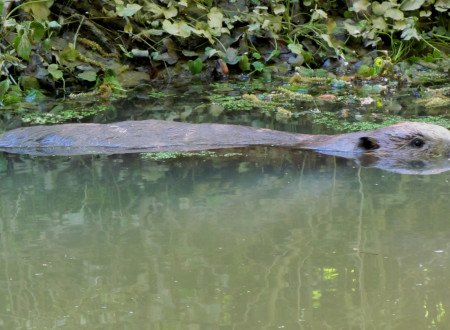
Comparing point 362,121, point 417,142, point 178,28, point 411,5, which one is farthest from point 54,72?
point 411,5

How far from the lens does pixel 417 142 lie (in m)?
4.98

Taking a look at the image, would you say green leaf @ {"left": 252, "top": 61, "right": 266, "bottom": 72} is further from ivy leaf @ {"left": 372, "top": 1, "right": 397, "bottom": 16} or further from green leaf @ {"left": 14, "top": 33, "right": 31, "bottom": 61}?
green leaf @ {"left": 14, "top": 33, "right": 31, "bottom": 61}

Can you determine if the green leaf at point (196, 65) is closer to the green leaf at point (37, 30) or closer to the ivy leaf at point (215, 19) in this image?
the ivy leaf at point (215, 19)

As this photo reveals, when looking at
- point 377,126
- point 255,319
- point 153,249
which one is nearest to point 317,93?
point 377,126

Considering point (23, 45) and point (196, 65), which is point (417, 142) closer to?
point (196, 65)

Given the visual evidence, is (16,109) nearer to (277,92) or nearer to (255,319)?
(277,92)

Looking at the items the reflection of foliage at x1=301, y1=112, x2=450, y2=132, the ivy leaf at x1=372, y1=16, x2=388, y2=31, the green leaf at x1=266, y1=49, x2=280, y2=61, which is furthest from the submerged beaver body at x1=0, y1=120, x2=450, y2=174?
the ivy leaf at x1=372, y1=16, x2=388, y2=31

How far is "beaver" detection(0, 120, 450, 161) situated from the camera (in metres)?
5.07

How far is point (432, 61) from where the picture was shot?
8945 mm

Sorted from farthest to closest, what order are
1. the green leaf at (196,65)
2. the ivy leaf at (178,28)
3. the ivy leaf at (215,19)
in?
the ivy leaf at (215,19) → the green leaf at (196,65) → the ivy leaf at (178,28)

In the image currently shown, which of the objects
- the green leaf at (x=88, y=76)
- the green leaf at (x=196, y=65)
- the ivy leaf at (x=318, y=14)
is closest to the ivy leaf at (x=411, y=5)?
the ivy leaf at (x=318, y=14)

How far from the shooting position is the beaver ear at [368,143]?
16.7ft

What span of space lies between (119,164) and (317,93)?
326 cm

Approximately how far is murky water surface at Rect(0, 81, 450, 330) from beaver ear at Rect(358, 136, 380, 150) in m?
0.32
